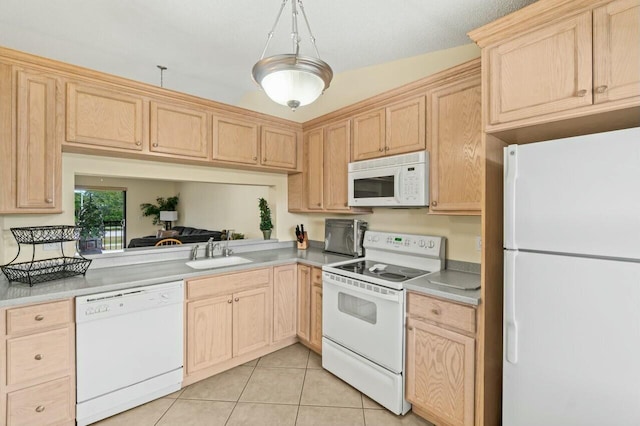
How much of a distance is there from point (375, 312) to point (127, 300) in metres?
1.73

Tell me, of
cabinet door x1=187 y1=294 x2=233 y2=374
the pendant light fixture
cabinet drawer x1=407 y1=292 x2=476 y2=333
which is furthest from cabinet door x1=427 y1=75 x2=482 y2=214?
cabinet door x1=187 y1=294 x2=233 y2=374

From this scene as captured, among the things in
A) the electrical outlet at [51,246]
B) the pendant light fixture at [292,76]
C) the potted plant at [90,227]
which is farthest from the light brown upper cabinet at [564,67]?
the potted plant at [90,227]

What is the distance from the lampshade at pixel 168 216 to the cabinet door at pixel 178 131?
11.4 ft

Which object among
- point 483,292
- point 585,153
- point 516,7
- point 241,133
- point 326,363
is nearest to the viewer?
point 585,153

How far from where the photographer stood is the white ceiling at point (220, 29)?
1.92 meters

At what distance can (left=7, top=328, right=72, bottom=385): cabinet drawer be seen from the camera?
5.43 feet

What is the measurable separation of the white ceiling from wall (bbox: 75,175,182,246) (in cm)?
117

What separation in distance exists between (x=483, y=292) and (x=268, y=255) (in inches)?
80.9

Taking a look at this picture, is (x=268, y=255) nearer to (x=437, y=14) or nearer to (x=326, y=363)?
(x=326, y=363)

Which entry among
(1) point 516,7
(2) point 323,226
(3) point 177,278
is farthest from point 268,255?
(1) point 516,7

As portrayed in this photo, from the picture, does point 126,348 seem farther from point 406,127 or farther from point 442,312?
point 406,127

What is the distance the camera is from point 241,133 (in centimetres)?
293

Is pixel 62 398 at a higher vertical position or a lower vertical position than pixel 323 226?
lower

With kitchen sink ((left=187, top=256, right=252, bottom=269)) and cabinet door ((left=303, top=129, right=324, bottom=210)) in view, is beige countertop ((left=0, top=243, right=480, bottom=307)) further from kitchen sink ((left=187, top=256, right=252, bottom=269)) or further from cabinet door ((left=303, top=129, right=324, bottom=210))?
cabinet door ((left=303, top=129, right=324, bottom=210))
